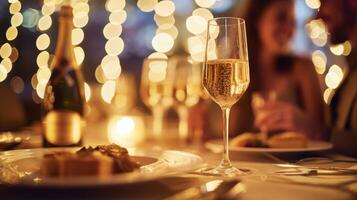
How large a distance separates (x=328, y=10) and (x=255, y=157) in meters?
0.75

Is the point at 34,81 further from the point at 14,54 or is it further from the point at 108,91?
the point at 108,91

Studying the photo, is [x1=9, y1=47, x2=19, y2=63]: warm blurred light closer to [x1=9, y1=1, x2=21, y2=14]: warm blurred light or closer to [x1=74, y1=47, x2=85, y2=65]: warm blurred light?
[x1=9, y1=1, x2=21, y2=14]: warm blurred light

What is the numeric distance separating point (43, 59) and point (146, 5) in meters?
1.11

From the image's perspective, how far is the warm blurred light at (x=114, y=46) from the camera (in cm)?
488

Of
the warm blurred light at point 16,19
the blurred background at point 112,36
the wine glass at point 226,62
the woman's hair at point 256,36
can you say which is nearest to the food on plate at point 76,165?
the wine glass at point 226,62

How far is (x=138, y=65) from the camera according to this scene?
5.19 m

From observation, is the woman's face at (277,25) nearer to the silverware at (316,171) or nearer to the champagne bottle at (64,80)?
the champagne bottle at (64,80)

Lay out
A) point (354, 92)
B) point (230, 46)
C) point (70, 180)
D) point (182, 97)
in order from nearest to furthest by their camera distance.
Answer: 1. point (70, 180)
2. point (230, 46)
3. point (354, 92)
4. point (182, 97)

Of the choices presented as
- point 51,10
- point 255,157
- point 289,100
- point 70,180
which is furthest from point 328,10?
point 51,10

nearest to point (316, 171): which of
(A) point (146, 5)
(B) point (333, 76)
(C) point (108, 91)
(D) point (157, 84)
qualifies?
(D) point (157, 84)

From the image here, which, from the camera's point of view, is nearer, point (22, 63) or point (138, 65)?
point (22, 63)

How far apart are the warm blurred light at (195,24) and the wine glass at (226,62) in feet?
11.6

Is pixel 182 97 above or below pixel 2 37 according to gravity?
below

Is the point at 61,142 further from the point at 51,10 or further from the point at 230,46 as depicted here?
the point at 51,10
